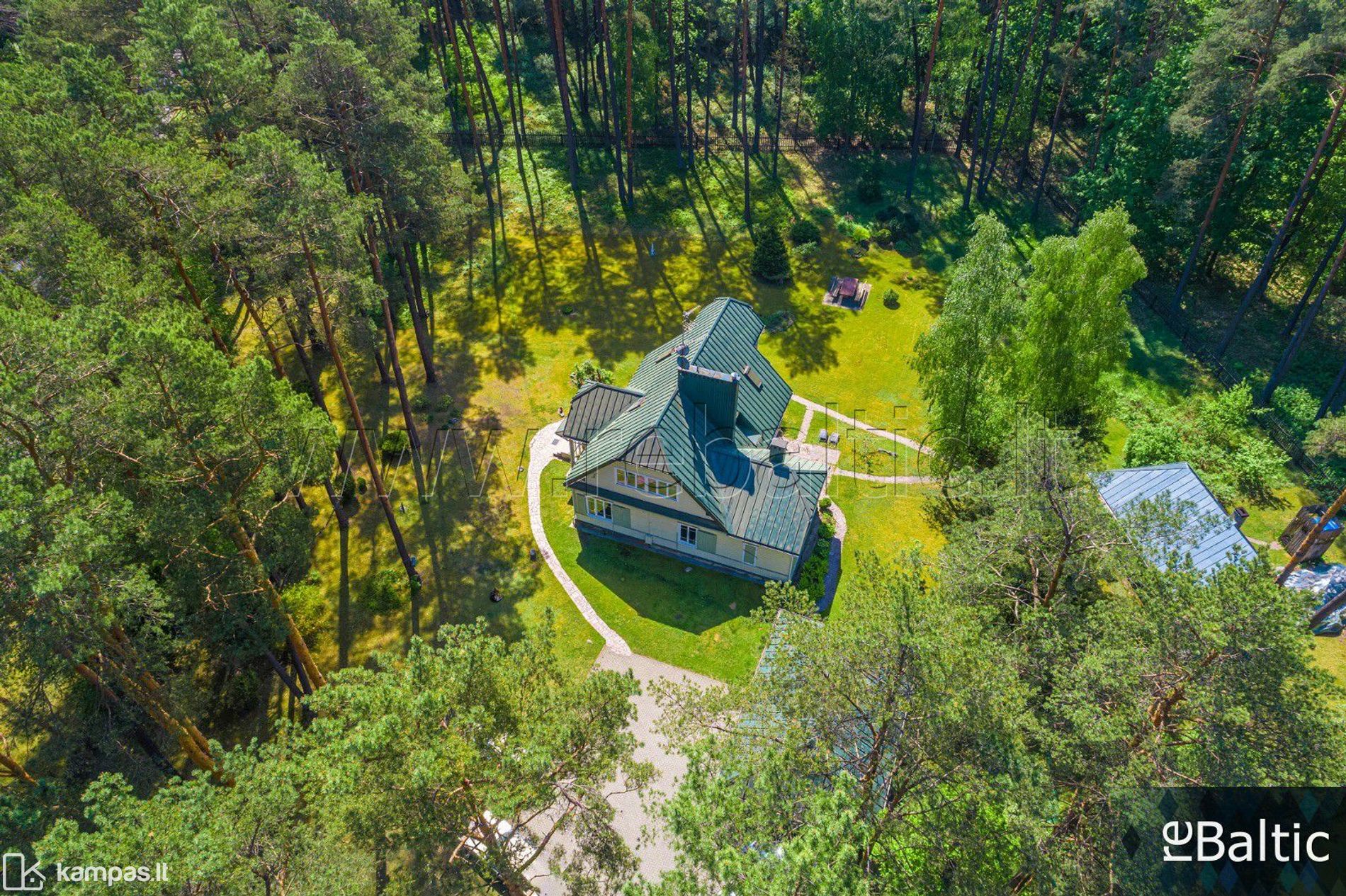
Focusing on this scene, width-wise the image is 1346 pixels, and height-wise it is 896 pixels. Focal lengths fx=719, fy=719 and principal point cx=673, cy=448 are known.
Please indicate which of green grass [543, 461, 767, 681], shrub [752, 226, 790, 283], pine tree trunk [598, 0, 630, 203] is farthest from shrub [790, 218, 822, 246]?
green grass [543, 461, 767, 681]

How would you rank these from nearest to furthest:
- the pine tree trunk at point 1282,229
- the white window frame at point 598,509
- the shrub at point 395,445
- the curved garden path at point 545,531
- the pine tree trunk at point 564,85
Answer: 1. the curved garden path at point 545,531
2. the white window frame at point 598,509
3. the pine tree trunk at point 1282,229
4. the shrub at point 395,445
5. the pine tree trunk at point 564,85

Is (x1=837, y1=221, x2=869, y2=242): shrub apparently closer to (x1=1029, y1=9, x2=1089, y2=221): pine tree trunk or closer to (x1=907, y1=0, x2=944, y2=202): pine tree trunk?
(x1=907, y1=0, x2=944, y2=202): pine tree trunk

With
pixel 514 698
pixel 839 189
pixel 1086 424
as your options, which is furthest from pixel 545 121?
pixel 514 698

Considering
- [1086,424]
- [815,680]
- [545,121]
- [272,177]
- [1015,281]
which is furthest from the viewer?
[545,121]

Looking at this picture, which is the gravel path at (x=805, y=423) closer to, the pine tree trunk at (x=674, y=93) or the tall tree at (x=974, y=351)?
the tall tree at (x=974, y=351)

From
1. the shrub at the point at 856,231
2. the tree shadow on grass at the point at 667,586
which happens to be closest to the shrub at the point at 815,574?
the tree shadow on grass at the point at 667,586

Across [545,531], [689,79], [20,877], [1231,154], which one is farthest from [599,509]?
[1231,154]

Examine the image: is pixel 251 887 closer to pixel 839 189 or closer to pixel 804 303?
pixel 804 303
